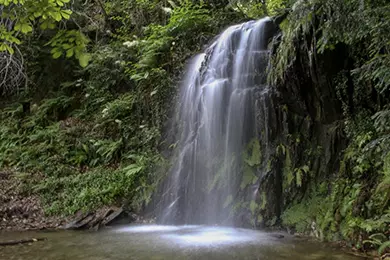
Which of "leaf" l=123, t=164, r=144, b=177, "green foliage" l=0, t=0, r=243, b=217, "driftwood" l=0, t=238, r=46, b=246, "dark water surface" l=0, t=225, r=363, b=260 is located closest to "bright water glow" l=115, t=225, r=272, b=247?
"dark water surface" l=0, t=225, r=363, b=260

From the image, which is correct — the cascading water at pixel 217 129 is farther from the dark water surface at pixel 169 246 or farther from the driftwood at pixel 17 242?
A: the driftwood at pixel 17 242

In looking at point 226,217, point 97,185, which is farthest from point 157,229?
point 97,185

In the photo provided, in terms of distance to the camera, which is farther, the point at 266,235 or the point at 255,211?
the point at 255,211

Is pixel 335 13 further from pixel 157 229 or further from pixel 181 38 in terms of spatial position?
pixel 181 38

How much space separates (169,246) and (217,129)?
330 centimetres

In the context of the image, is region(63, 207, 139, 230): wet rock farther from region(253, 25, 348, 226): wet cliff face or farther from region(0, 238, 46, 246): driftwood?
region(253, 25, 348, 226): wet cliff face

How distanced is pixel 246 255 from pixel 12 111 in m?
10.9

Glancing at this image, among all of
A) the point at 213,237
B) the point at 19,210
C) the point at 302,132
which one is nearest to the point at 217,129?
the point at 302,132

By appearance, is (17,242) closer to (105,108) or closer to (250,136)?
(250,136)

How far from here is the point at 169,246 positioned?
524 centimetres

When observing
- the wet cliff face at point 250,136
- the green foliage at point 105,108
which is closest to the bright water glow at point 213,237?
the wet cliff face at point 250,136

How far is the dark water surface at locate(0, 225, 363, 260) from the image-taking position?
187 inches

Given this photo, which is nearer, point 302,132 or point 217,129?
point 302,132

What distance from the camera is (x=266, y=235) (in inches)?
237
